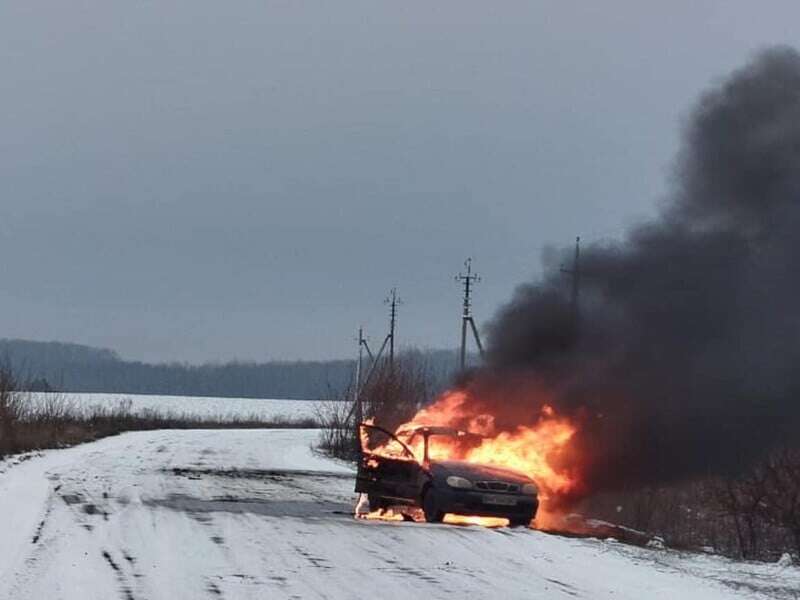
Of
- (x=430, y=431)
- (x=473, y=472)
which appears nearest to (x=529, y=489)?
(x=473, y=472)

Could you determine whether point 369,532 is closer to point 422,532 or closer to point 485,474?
point 422,532

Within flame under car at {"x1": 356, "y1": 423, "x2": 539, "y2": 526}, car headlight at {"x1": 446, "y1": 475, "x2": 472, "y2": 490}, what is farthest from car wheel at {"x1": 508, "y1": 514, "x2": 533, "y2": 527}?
car headlight at {"x1": 446, "y1": 475, "x2": 472, "y2": 490}

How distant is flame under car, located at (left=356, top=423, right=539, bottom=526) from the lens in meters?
16.8

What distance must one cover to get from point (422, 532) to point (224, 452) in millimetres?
24074

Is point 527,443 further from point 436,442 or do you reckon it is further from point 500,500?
point 500,500

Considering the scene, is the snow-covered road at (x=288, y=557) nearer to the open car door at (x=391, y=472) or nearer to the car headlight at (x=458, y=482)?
the open car door at (x=391, y=472)

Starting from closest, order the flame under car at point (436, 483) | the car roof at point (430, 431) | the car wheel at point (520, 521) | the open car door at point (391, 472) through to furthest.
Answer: the flame under car at point (436, 483) < the car wheel at point (520, 521) < the open car door at point (391, 472) < the car roof at point (430, 431)

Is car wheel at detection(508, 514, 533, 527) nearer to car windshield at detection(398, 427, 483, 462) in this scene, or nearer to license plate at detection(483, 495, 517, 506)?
license plate at detection(483, 495, 517, 506)

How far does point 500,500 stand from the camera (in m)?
16.8

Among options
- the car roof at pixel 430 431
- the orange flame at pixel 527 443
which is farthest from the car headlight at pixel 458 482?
the orange flame at pixel 527 443

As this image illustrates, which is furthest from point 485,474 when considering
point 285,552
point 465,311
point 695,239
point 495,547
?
point 465,311

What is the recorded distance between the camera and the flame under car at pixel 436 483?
16.8 metres

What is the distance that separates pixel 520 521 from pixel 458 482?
120 cm

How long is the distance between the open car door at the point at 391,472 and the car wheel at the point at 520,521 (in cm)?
146
